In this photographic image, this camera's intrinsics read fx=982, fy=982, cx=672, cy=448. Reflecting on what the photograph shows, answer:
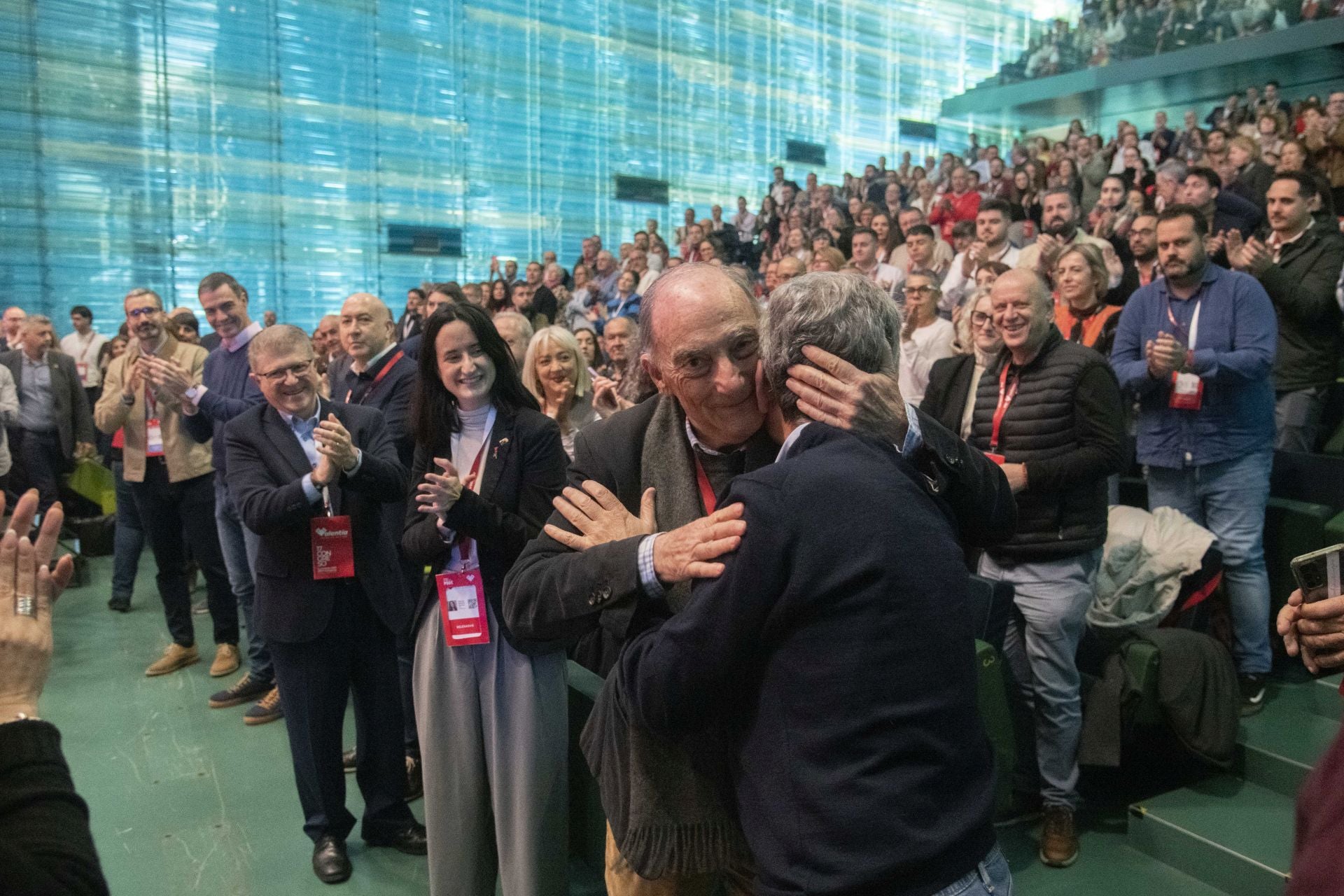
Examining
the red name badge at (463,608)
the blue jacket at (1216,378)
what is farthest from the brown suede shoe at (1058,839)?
the red name badge at (463,608)

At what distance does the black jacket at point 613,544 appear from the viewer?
1.45m

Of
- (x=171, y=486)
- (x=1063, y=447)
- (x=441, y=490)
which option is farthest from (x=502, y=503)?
(x=171, y=486)

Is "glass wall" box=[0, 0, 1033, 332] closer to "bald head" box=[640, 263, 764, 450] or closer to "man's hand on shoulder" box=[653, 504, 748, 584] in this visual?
"bald head" box=[640, 263, 764, 450]

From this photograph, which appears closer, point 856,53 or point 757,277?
point 757,277

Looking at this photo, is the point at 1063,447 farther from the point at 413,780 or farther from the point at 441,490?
the point at 413,780

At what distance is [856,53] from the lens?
21.6 m

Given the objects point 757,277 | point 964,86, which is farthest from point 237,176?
point 964,86

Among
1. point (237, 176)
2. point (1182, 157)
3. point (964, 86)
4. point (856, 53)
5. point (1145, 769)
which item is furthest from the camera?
point (964, 86)

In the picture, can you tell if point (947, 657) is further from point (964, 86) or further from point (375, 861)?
point (964, 86)

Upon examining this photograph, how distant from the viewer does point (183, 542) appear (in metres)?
5.23

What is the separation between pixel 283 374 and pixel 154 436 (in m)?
2.25

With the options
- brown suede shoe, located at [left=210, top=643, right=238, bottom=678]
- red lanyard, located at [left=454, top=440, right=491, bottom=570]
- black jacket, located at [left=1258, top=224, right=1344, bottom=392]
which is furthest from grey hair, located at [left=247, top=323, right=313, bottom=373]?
black jacket, located at [left=1258, top=224, right=1344, bottom=392]

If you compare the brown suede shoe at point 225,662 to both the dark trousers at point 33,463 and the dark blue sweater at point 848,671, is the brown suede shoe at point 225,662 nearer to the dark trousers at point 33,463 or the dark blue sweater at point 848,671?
the dark trousers at point 33,463

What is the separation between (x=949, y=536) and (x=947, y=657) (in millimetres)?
158
